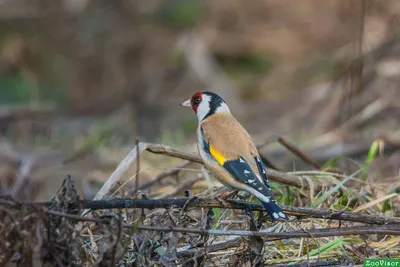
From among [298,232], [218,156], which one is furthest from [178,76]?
[298,232]

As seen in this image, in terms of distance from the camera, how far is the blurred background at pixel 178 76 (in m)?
7.66

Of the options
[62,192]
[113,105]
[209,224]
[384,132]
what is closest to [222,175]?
[209,224]

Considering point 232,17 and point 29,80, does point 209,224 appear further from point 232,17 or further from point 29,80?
point 232,17

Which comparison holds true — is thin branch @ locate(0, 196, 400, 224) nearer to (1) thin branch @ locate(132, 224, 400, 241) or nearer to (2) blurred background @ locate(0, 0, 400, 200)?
(1) thin branch @ locate(132, 224, 400, 241)

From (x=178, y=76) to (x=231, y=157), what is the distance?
315 inches

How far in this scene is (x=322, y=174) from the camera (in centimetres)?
495

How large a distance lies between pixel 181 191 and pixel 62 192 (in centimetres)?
193

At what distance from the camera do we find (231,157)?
427 centimetres

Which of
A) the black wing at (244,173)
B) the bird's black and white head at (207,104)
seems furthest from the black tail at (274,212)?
the bird's black and white head at (207,104)

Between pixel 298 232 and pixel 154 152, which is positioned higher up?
pixel 154 152

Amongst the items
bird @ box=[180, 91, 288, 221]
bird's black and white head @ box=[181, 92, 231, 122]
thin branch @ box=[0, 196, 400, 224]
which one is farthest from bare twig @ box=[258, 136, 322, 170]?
→ thin branch @ box=[0, 196, 400, 224]

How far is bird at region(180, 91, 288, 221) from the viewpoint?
13.4ft

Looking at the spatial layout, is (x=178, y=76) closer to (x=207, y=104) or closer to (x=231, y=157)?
(x=207, y=104)

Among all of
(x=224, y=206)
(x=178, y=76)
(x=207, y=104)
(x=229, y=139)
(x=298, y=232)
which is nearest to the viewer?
(x=298, y=232)
